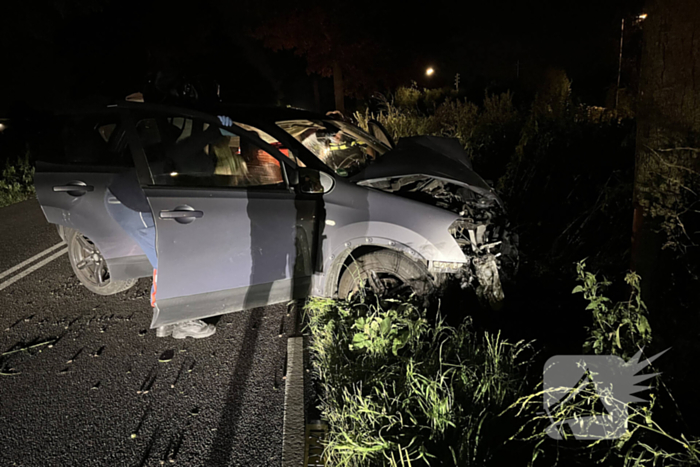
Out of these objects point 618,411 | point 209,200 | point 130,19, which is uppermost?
point 130,19

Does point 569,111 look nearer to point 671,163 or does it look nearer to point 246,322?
point 671,163

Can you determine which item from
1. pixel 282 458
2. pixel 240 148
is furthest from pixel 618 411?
pixel 240 148

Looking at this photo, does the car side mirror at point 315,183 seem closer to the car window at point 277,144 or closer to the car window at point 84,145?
the car window at point 277,144

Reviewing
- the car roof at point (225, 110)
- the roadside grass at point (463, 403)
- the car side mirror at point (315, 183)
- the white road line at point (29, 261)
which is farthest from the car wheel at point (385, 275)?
the white road line at point (29, 261)

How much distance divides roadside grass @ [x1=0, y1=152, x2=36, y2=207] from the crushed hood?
32.7 ft

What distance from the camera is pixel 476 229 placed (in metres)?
3.90

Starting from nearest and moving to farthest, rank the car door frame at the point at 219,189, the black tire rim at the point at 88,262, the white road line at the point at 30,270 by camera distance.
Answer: the car door frame at the point at 219,189, the black tire rim at the point at 88,262, the white road line at the point at 30,270

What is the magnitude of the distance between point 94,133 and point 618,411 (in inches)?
187

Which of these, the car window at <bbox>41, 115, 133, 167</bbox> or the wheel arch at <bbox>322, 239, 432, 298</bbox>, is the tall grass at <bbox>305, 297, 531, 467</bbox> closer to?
the wheel arch at <bbox>322, 239, 432, 298</bbox>

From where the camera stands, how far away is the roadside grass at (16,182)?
10.9 meters

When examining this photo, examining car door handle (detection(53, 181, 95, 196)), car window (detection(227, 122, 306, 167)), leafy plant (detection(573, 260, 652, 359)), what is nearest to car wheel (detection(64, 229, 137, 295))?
car door handle (detection(53, 181, 95, 196))

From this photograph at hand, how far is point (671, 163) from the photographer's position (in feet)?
8.87

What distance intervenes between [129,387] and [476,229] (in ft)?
9.30

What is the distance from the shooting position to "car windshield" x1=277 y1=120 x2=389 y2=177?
469cm
